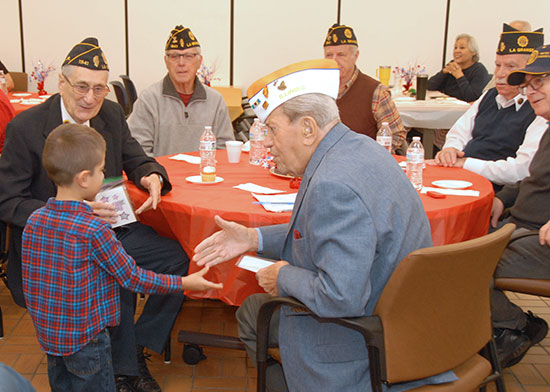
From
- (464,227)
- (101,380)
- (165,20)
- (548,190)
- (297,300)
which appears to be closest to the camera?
(297,300)

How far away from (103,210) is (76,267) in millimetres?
380

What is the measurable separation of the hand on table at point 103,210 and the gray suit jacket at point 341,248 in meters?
0.82

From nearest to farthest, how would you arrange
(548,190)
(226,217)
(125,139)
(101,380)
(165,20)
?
(101,380)
(226,217)
(548,190)
(125,139)
(165,20)

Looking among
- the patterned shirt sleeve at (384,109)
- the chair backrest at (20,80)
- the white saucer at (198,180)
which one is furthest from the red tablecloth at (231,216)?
the chair backrest at (20,80)

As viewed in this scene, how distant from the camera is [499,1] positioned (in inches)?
319

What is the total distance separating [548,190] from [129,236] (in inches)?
79.9

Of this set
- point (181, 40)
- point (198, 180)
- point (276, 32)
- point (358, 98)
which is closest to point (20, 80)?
point (276, 32)

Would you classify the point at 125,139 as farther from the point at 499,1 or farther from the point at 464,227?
the point at 499,1

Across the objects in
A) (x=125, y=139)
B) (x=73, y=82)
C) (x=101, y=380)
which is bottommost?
(x=101, y=380)

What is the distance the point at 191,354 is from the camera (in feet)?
9.29

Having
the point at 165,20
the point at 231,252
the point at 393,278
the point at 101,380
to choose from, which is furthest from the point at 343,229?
the point at 165,20

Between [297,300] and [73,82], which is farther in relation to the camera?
[73,82]

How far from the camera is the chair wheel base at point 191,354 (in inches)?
111

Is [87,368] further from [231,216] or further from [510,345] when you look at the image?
[510,345]
